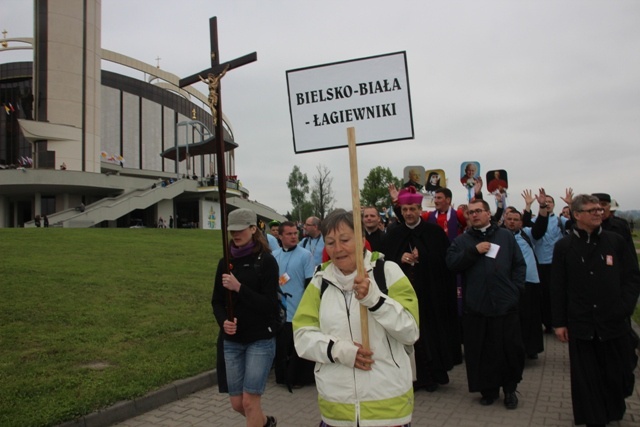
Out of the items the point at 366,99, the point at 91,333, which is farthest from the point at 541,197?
the point at 91,333

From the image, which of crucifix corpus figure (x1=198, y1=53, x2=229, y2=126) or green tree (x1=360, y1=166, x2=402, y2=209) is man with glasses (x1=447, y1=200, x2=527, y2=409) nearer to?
crucifix corpus figure (x1=198, y1=53, x2=229, y2=126)

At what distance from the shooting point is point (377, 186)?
224 ft

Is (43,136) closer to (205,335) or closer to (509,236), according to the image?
(205,335)

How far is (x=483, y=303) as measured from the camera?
18.5ft

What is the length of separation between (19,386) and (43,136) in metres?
52.6

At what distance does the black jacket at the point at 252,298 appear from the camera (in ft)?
13.3

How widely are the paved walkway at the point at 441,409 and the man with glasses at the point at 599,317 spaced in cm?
49

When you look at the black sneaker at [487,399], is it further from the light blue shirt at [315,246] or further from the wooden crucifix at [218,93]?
the wooden crucifix at [218,93]

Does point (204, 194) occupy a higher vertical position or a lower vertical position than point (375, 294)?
higher

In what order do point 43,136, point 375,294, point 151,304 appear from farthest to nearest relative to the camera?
point 43,136
point 151,304
point 375,294

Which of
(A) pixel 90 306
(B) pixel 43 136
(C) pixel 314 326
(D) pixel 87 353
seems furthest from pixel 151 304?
(B) pixel 43 136

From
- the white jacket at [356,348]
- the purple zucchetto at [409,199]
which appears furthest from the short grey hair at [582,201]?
the white jacket at [356,348]

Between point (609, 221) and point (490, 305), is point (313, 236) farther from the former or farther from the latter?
point (609, 221)

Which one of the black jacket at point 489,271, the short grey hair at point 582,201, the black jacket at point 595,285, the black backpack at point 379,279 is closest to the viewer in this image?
the black backpack at point 379,279
